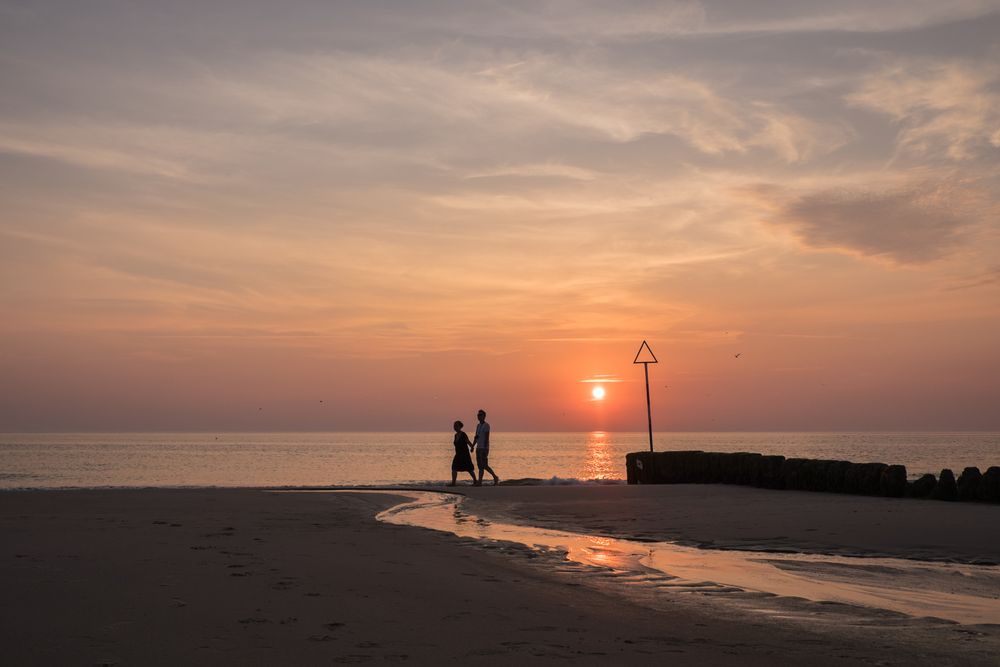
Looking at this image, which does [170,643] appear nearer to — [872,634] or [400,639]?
[400,639]

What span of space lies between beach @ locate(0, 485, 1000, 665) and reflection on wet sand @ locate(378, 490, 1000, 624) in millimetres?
432

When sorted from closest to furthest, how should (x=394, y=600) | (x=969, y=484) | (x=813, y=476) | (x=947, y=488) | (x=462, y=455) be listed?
(x=394, y=600) < (x=969, y=484) < (x=947, y=488) < (x=813, y=476) < (x=462, y=455)

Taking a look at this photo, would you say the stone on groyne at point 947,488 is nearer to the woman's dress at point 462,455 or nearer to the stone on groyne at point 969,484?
the stone on groyne at point 969,484

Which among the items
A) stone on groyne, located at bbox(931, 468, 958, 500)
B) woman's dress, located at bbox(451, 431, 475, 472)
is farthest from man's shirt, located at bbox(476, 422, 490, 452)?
stone on groyne, located at bbox(931, 468, 958, 500)

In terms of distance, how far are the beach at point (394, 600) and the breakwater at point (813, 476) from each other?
3.54 metres

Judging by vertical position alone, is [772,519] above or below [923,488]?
below

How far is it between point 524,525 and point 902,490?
28.4ft

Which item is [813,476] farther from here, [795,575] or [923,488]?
[795,575]

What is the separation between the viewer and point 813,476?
20875 mm

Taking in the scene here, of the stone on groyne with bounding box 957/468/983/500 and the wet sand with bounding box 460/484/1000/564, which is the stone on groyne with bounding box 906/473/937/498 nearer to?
the wet sand with bounding box 460/484/1000/564

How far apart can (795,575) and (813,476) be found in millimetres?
12910

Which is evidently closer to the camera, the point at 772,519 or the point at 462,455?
the point at 772,519

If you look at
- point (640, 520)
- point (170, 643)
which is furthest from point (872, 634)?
point (640, 520)

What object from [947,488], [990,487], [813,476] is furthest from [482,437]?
[990,487]
